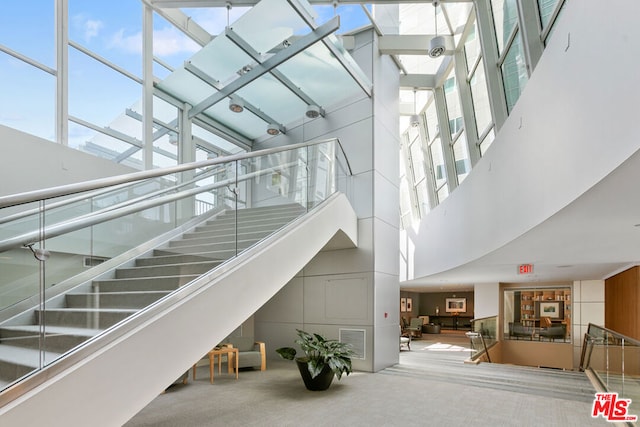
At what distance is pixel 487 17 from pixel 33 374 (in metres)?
8.27

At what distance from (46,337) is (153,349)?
765mm

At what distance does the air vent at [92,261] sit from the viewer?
11.4 ft

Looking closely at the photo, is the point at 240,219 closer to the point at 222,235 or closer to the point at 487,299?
the point at 222,235

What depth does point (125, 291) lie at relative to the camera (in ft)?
12.7

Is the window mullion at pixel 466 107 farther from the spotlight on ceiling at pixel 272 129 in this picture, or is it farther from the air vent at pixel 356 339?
the spotlight on ceiling at pixel 272 129

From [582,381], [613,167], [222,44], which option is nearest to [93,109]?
[222,44]

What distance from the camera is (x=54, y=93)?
6875mm

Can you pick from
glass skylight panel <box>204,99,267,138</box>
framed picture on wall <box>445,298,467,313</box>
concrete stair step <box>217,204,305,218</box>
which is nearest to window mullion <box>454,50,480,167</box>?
concrete stair step <box>217,204,305,218</box>

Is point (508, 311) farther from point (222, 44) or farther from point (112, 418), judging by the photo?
point (112, 418)

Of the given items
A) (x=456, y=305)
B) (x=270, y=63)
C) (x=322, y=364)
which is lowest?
(x=456, y=305)

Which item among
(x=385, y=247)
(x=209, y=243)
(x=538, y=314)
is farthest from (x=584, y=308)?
(x=209, y=243)

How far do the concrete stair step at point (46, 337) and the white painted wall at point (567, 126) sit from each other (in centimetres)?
392

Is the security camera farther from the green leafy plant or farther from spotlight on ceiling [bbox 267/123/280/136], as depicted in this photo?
the green leafy plant

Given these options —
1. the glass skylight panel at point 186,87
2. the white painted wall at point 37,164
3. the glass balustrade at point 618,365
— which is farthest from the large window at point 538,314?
the white painted wall at point 37,164
